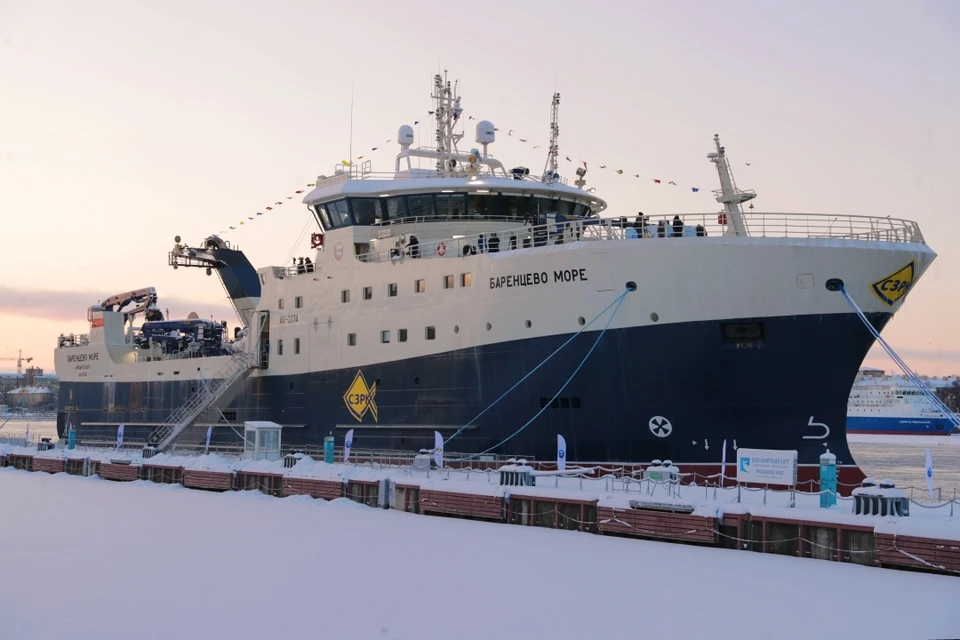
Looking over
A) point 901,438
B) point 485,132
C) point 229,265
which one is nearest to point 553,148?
point 485,132

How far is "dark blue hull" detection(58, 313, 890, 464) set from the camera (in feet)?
68.3

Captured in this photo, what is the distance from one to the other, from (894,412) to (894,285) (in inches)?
4203

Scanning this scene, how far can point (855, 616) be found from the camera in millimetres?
11656

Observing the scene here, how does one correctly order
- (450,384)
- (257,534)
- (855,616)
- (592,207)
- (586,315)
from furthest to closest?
1. (592,207)
2. (450,384)
3. (586,315)
4. (257,534)
5. (855,616)

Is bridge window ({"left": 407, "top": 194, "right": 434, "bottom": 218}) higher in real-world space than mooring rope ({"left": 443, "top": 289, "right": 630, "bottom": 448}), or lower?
higher

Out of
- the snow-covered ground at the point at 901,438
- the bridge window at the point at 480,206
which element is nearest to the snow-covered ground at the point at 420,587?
the bridge window at the point at 480,206

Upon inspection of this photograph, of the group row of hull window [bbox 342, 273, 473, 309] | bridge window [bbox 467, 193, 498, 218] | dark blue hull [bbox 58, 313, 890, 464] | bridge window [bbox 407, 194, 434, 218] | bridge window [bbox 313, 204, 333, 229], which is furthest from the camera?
bridge window [bbox 313, 204, 333, 229]

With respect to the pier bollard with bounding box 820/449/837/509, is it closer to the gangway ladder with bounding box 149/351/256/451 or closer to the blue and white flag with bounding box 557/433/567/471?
the blue and white flag with bounding box 557/433/567/471

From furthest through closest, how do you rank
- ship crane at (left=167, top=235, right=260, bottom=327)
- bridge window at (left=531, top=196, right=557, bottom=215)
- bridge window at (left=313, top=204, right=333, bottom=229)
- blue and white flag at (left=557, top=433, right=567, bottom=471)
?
ship crane at (left=167, top=235, right=260, bottom=327) → bridge window at (left=313, top=204, right=333, bottom=229) → bridge window at (left=531, top=196, right=557, bottom=215) → blue and white flag at (left=557, top=433, right=567, bottom=471)

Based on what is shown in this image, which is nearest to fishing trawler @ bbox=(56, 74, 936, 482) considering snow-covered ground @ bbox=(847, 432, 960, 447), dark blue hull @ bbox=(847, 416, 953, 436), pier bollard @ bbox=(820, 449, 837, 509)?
pier bollard @ bbox=(820, 449, 837, 509)

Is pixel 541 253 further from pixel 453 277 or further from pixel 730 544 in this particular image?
pixel 730 544

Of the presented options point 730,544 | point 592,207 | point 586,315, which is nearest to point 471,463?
point 586,315

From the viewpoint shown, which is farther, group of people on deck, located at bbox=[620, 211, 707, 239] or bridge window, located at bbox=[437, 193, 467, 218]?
bridge window, located at bbox=[437, 193, 467, 218]

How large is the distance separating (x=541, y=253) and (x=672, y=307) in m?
3.71
